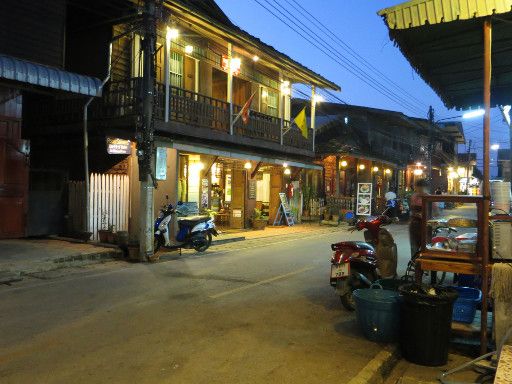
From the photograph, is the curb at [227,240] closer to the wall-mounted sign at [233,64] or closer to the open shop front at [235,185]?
the open shop front at [235,185]

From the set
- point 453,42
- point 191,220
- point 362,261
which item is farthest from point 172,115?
point 453,42

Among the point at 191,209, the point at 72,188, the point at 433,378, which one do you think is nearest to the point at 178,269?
the point at 191,209

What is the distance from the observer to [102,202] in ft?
46.8

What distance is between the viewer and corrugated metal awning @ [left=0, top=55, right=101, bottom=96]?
1128 centimetres

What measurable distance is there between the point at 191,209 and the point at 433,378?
11445 millimetres

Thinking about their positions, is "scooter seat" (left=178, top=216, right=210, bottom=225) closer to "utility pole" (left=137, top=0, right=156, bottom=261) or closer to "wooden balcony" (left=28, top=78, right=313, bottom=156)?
"utility pole" (left=137, top=0, right=156, bottom=261)

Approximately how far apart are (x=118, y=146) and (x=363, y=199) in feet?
50.7

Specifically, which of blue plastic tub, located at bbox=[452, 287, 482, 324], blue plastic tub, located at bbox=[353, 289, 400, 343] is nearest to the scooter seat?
blue plastic tub, located at bbox=[353, 289, 400, 343]

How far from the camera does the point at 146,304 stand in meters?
7.51

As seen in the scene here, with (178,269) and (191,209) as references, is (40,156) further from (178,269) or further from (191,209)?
(178,269)

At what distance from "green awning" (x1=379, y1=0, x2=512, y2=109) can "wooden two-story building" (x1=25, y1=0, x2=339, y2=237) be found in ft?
24.6

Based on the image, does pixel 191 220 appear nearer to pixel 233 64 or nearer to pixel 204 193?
pixel 204 193

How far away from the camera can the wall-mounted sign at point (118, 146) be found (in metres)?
13.5

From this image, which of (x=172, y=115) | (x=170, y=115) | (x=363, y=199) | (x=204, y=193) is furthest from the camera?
(x=363, y=199)
